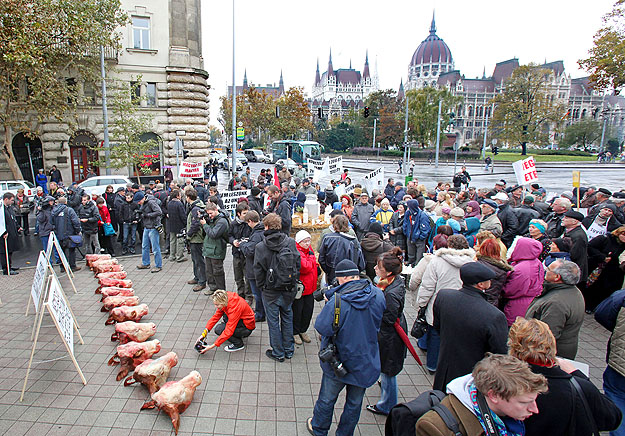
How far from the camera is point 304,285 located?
5.84m

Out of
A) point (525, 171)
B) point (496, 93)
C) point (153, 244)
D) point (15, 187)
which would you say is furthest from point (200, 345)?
point (496, 93)

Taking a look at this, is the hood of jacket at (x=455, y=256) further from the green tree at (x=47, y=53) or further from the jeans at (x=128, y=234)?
the green tree at (x=47, y=53)

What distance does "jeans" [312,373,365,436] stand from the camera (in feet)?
12.4

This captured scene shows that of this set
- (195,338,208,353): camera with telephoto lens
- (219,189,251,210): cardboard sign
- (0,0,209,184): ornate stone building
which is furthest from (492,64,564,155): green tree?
(195,338,208,353): camera with telephoto lens

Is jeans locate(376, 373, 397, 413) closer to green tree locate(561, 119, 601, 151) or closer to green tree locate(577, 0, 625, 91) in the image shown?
green tree locate(577, 0, 625, 91)

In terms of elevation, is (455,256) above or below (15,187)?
above

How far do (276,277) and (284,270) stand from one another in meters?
0.15

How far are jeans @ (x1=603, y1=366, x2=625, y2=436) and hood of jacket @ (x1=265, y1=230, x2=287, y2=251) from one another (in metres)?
3.97

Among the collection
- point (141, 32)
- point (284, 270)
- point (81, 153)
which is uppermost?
point (141, 32)

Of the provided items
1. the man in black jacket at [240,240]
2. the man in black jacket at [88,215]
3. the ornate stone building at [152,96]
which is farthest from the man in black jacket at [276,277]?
the ornate stone building at [152,96]

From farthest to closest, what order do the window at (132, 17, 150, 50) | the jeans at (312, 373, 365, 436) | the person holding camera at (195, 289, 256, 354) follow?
the window at (132, 17, 150, 50)
the person holding camera at (195, 289, 256, 354)
the jeans at (312, 373, 365, 436)

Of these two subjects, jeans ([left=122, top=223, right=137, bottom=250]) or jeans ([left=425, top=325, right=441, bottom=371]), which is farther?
A: jeans ([left=122, top=223, right=137, bottom=250])

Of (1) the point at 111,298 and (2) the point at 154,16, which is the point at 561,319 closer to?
(1) the point at 111,298

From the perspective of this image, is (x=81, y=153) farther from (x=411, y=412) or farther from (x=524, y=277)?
(x=411, y=412)
